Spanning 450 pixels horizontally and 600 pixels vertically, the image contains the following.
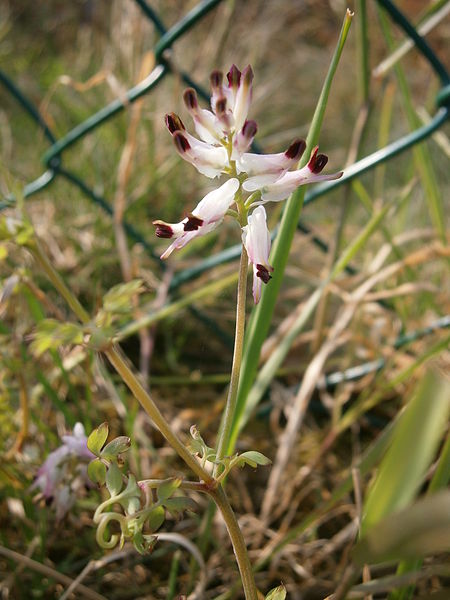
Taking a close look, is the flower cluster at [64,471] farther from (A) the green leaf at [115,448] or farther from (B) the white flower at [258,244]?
(B) the white flower at [258,244]

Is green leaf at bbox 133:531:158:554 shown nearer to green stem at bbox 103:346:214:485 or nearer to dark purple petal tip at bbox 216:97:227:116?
green stem at bbox 103:346:214:485

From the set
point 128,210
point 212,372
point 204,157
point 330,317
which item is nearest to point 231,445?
point 204,157

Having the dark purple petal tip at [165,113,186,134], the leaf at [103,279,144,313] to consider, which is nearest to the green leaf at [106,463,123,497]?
the leaf at [103,279,144,313]

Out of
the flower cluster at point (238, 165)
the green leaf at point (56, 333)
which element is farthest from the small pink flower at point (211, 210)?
the green leaf at point (56, 333)

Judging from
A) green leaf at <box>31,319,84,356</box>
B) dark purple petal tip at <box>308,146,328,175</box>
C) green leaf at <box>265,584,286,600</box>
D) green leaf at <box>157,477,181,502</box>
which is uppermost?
green leaf at <box>31,319,84,356</box>

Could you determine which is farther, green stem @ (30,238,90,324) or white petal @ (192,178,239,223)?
green stem @ (30,238,90,324)

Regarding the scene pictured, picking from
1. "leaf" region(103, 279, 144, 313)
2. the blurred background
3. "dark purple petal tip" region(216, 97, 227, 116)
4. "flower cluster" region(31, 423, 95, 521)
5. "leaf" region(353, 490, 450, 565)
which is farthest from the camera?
the blurred background
